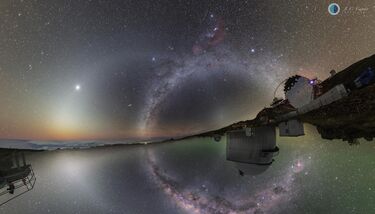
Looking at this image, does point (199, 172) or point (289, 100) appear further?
point (199, 172)

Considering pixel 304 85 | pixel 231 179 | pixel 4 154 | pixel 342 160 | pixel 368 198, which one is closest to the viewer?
pixel 304 85

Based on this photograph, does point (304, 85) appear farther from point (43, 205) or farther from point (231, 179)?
point (43, 205)

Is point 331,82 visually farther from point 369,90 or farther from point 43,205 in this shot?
point 43,205

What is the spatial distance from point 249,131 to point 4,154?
27585mm

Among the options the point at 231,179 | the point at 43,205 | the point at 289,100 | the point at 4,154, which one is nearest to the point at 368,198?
the point at 231,179

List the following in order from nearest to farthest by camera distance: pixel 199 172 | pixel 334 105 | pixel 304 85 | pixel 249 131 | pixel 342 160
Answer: pixel 334 105, pixel 304 85, pixel 249 131, pixel 342 160, pixel 199 172

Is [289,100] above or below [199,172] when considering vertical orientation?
above

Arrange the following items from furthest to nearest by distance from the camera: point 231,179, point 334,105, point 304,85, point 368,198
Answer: point 231,179 → point 368,198 → point 304,85 → point 334,105

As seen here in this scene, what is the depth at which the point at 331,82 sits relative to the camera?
11672 millimetres

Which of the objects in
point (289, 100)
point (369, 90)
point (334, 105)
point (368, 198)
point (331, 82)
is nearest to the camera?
point (369, 90)

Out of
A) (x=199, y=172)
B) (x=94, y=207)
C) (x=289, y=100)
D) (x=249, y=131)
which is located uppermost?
(x=289, y=100)

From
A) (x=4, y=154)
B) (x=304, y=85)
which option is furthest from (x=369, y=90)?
(x=4, y=154)

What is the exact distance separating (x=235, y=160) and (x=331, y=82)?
16.6 m

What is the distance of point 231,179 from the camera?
159 ft
